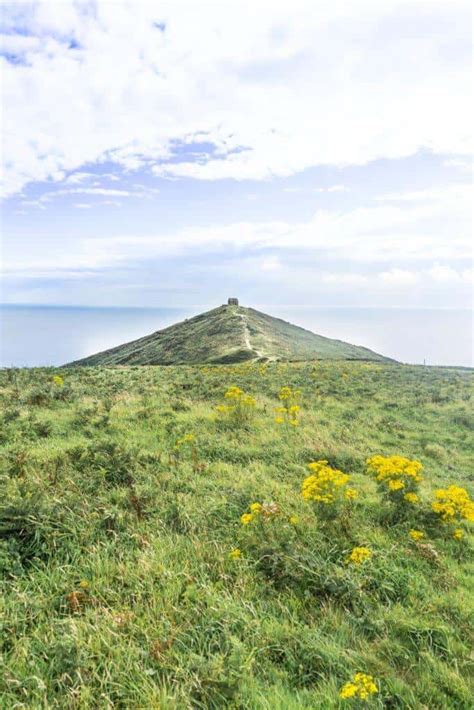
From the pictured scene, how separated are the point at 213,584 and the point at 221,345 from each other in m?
65.2

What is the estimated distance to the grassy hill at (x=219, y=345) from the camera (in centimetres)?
6212

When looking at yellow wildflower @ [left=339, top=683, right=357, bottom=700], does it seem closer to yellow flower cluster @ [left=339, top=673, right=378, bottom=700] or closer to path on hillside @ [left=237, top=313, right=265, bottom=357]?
yellow flower cluster @ [left=339, top=673, right=378, bottom=700]

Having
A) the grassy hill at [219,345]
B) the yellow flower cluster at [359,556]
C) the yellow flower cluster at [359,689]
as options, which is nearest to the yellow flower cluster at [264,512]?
the yellow flower cluster at [359,556]

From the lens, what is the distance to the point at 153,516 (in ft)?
18.7

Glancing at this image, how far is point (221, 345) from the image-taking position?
Answer: 69.4 meters

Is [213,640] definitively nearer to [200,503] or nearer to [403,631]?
[403,631]

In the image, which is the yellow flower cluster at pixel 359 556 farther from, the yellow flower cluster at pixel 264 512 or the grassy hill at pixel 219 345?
the grassy hill at pixel 219 345

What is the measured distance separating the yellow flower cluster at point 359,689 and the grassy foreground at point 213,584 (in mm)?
77

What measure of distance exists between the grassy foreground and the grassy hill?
151ft

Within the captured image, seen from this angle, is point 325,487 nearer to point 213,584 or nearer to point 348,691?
point 213,584

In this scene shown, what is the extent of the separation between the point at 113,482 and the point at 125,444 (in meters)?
1.90

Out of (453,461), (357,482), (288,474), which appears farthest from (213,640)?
(453,461)

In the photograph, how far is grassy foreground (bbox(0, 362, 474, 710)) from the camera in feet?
10.5

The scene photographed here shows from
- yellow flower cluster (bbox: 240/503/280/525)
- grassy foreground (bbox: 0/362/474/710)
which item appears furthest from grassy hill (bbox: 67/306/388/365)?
yellow flower cluster (bbox: 240/503/280/525)
